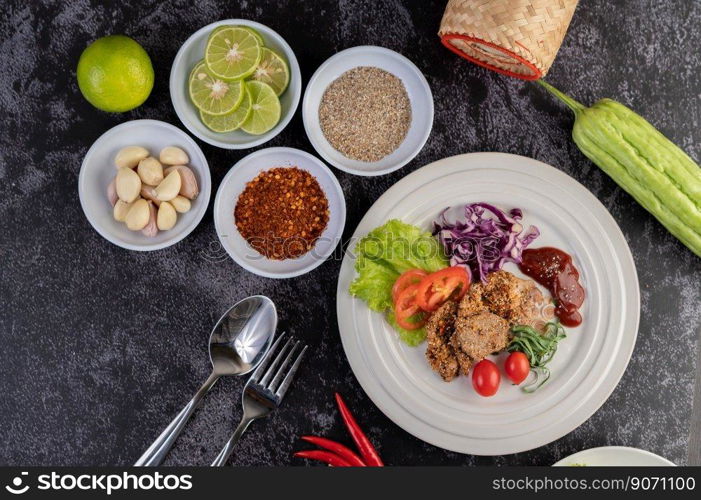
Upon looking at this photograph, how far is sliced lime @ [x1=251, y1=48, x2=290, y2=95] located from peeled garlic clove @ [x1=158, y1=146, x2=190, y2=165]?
0.45 metres

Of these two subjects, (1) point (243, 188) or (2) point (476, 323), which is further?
(1) point (243, 188)

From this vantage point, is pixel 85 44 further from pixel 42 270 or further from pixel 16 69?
pixel 42 270

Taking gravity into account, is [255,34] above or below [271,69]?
above

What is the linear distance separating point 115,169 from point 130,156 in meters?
0.14

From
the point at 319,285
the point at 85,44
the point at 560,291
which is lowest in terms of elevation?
the point at 560,291

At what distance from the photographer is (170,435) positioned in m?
2.58

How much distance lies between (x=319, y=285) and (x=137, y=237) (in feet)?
2.64

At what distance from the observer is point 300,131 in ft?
8.88

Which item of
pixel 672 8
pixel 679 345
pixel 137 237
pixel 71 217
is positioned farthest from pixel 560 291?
pixel 71 217

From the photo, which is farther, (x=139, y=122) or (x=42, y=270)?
(x=42, y=270)

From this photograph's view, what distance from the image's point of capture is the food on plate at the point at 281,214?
2.60 m

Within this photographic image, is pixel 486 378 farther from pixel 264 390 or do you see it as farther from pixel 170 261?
pixel 170 261

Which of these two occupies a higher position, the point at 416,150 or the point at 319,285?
the point at 416,150

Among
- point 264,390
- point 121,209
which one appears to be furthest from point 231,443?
point 121,209
